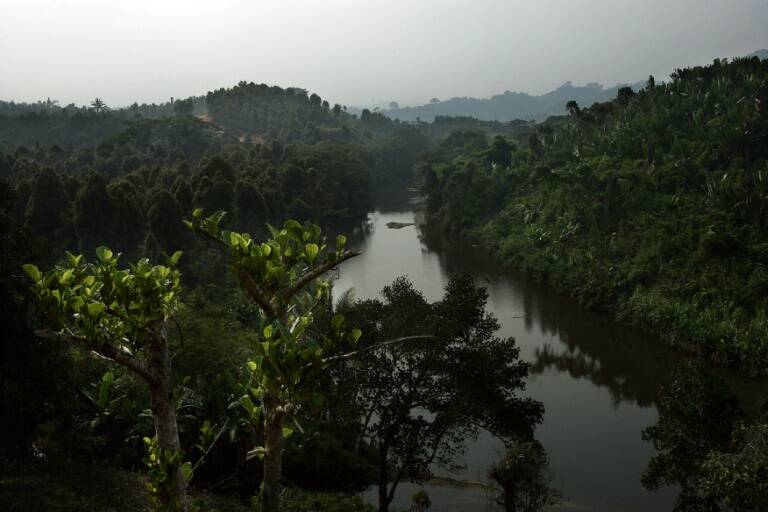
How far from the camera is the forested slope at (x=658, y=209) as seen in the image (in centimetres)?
2512

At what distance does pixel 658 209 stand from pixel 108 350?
34293 mm

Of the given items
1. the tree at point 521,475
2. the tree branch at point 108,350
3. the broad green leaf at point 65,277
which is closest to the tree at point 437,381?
the tree at point 521,475

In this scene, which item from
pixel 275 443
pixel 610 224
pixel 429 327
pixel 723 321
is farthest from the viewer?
pixel 610 224

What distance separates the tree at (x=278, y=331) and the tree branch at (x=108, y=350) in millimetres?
761

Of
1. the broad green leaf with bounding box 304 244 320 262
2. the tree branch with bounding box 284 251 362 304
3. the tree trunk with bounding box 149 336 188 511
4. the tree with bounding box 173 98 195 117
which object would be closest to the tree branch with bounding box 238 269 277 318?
the tree branch with bounding box 284 251 362 304

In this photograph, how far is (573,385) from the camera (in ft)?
73.3

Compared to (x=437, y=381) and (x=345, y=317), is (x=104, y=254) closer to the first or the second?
(x=437, y=381)

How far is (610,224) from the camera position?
35.2 metres

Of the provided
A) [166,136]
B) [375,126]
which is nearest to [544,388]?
[166,136]

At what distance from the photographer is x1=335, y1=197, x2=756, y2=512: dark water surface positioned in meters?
15.6

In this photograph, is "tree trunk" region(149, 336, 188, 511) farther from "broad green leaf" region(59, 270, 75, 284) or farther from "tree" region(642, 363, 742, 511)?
"tree" region(642, 363, 742, 511)

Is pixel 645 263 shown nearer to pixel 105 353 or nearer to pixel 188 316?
pixel 188 316

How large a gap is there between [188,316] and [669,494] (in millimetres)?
13155

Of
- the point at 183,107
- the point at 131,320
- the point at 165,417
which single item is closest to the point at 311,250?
the point at 131,320
